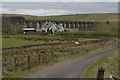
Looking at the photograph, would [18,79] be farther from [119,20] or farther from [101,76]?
[119,20]

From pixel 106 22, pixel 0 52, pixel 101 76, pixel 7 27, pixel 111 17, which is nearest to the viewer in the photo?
pixel 101 76

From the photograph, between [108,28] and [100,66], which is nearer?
[100,66]

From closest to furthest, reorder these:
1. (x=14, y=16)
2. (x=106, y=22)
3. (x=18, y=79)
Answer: (x=18, y=79) < (x=14, y=16) < (x=106, y=22)

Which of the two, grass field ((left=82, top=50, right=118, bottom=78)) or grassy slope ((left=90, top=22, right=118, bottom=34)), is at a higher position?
grassy slope ((left=90, top=22, right=118, bottom=34))

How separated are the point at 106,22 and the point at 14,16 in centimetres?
6144

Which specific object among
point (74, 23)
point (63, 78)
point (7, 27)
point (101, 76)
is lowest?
point (63, 78)

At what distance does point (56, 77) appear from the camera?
10.8 meters

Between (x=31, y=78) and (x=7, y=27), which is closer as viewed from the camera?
(x=31, y=78)

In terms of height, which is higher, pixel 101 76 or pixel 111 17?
pixel 111 17

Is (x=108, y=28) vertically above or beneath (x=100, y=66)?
above

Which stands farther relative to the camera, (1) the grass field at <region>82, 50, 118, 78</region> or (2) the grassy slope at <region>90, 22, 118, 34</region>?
(2) the grassy slope at <region>90, 22, 118, 34</region>

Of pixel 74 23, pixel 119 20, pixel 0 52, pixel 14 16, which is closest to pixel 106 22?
pixel 119 20

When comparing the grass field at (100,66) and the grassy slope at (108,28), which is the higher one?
the grassy slope at (108,28)

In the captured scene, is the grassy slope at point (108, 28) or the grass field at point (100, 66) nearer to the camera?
the grass field at point (100, 66)
